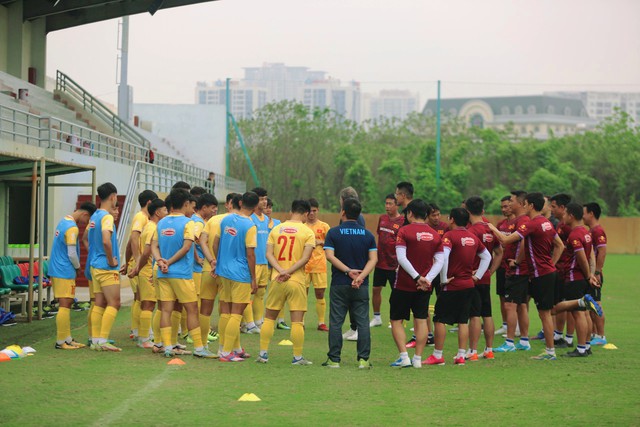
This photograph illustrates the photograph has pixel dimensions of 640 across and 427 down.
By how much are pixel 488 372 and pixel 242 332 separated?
487 cm

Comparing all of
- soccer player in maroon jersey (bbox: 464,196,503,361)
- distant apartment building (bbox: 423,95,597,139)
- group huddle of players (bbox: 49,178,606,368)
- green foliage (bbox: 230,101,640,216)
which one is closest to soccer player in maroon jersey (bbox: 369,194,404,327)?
group huddle of players (bbox: 49,178,606,368)

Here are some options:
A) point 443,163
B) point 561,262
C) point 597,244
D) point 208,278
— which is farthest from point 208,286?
point 443,163

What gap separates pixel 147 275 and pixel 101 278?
673 millimetres

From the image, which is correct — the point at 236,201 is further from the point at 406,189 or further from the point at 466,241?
the point at 466,241

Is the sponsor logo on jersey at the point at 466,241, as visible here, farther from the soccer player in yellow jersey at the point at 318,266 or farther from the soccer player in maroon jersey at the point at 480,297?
the soccer player in yellow jersey at the point at 318,266

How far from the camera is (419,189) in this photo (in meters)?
59.2

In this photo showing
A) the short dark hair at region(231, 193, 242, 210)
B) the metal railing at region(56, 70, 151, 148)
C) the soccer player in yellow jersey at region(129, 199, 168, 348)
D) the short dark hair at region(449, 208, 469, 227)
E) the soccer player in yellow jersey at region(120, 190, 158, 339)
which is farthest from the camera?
the metal railing at region(56, 70, 151, 148)

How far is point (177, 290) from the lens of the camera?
38.3 feet

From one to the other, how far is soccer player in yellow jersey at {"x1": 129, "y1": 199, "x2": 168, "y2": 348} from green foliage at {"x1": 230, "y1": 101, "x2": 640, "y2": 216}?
4763 cm

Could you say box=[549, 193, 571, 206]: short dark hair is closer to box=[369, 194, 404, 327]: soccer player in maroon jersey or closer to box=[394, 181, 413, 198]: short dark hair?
box=[394, 181, 413, 198]: short dark hair

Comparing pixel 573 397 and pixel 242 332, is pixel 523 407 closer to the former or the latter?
pixel 573 397

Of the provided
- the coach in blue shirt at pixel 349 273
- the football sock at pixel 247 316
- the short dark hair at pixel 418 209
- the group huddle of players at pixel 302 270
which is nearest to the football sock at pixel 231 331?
the group huddle of players at pixel 302 270

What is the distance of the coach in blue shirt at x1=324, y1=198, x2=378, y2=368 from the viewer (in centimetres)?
1112

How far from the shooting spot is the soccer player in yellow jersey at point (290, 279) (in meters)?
11.2
